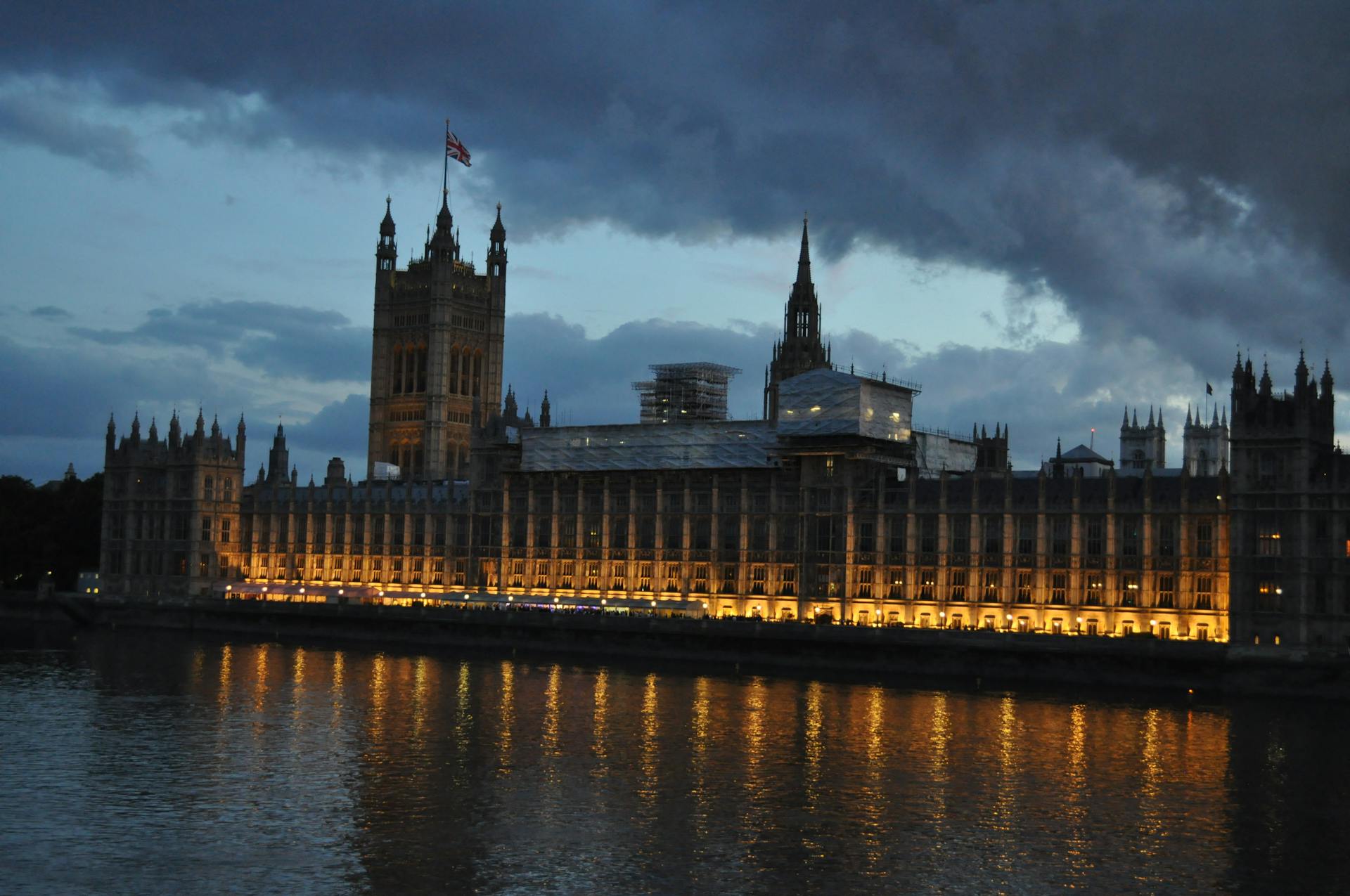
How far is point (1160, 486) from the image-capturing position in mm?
135875

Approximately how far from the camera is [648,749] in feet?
277

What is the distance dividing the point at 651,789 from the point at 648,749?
A: 441 inches

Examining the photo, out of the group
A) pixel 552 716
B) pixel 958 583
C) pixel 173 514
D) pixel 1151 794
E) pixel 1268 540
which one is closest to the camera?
pixel 1151 794

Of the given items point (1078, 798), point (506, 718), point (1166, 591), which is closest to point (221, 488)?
point (506, 718)

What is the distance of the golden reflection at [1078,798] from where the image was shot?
6203 cm

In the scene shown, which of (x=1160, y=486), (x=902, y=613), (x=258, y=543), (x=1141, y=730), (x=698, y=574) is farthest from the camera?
(x=258, y=543)

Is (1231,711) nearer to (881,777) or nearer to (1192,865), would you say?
(881,777)

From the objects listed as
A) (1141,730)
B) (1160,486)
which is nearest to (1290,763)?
(1141,730)

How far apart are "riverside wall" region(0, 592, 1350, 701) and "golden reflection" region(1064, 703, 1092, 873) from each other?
66.2 ft

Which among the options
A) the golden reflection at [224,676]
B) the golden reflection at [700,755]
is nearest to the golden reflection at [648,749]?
the golden reflection at [700,755]

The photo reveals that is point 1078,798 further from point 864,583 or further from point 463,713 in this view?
point 864,583

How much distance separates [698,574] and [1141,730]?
6873cm

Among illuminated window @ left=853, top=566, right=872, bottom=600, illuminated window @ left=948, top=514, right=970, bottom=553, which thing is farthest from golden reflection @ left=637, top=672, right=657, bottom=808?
illuminated window @ left=948, top=514, right=970, bottom=553

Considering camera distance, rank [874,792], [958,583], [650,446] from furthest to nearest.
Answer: [650,446], [958,583], [874,792]
